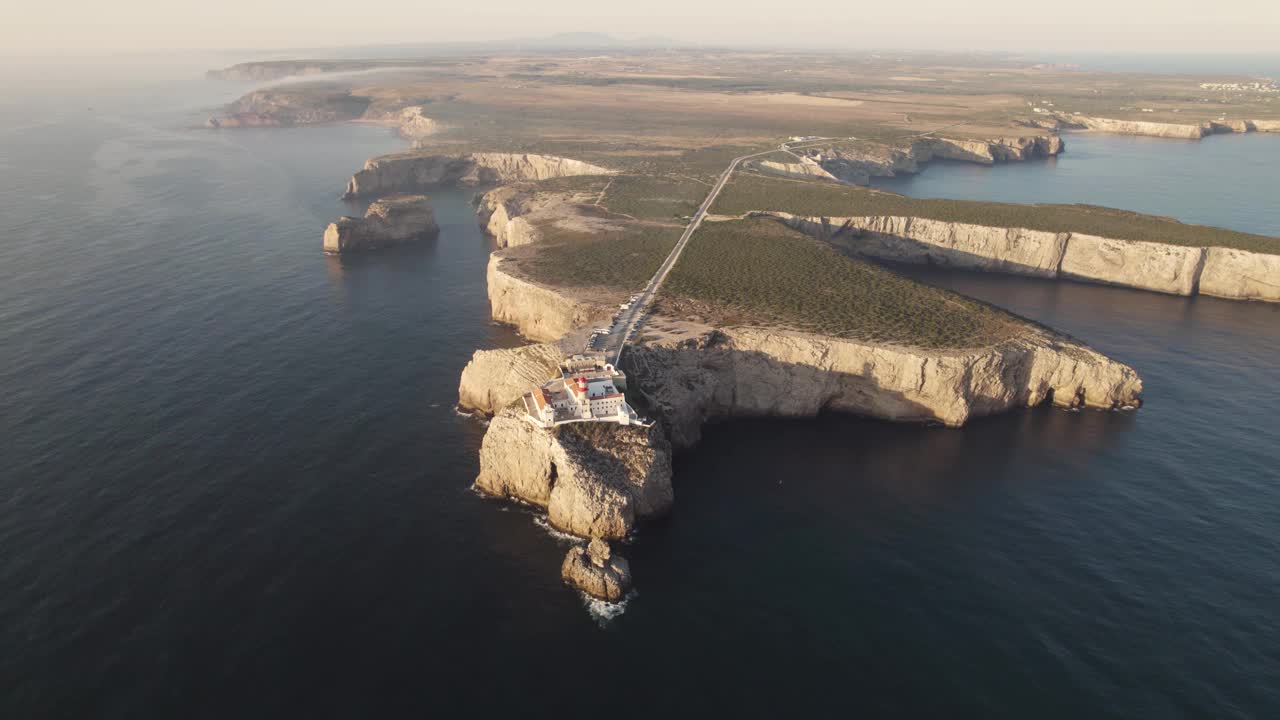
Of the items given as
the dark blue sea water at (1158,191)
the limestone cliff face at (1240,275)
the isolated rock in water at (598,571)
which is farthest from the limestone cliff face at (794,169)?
the isolated rock in water at (598,571)

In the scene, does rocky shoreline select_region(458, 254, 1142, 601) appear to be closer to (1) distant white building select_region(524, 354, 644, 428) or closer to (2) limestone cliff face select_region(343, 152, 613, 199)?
(1) distant white building select_region(524, 354, 644, 428)

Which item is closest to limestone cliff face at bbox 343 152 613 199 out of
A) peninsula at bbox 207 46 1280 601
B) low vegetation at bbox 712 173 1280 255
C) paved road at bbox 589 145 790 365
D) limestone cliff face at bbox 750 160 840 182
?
peninsula at bbox 207 46 1280 601

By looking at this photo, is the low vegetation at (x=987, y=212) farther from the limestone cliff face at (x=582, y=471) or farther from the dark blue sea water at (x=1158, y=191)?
the limestone cliff face at (x=582, y=471)

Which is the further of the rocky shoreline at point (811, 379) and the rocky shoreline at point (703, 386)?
the rocky shoreline at point (811, 379)

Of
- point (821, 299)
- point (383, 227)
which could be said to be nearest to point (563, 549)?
point (821, 299)

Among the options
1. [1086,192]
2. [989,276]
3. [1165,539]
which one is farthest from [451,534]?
[1086,192]

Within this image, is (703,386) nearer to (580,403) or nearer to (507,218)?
(580,403)
